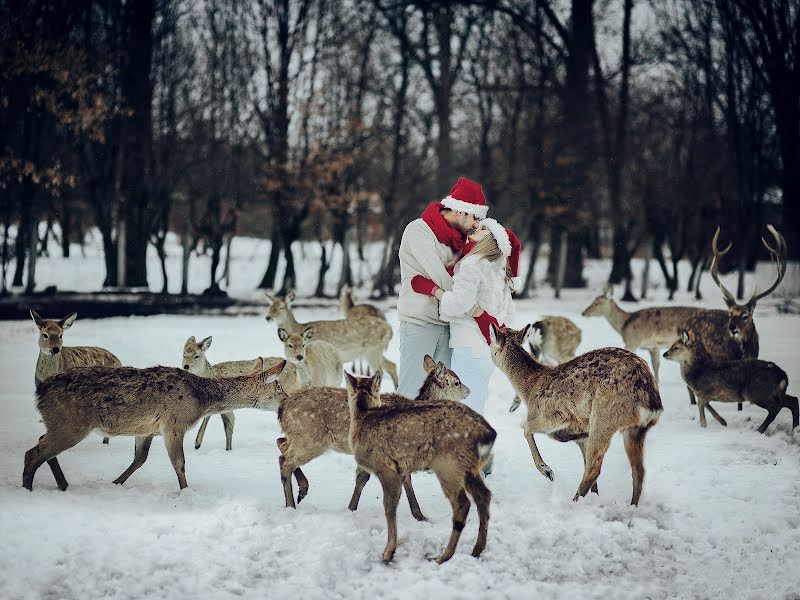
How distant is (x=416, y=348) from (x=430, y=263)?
530mm

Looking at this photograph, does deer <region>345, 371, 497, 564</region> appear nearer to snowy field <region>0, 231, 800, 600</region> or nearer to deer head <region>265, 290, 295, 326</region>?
snowy field <region>0, 231, 800, 600</region>

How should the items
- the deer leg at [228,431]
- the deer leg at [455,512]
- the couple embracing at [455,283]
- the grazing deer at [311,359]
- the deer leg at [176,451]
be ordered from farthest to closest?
the grazing deer at [311,359], the deer leg at [228,431], the couple embracing at [455,283], the deer leg at [176,451], the deer leg at [455,512]

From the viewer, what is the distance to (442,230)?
4656 millimetres

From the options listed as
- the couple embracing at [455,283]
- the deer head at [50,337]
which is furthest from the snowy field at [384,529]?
the couple embracing at [455,283]

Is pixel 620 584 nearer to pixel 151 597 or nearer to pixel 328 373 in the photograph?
pixel 151 597

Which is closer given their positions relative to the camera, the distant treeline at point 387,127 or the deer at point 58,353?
the deer at point 58,353

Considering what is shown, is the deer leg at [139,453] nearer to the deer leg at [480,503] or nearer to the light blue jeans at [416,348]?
the light blue jeans at [416,348]

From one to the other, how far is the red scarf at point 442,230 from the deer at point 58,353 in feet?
9.35

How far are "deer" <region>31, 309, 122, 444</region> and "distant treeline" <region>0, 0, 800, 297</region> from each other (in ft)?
26.6

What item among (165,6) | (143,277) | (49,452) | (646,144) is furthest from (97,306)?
(646,144)

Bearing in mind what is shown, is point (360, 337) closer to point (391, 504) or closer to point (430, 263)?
point (430, 263)

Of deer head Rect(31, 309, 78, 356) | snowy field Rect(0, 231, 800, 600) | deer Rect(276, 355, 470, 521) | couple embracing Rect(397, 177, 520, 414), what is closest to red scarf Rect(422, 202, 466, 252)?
couple embracing Rect(397, 177, 520, 414)

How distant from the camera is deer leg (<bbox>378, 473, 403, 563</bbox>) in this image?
3497 mm

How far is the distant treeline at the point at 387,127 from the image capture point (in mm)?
15969
